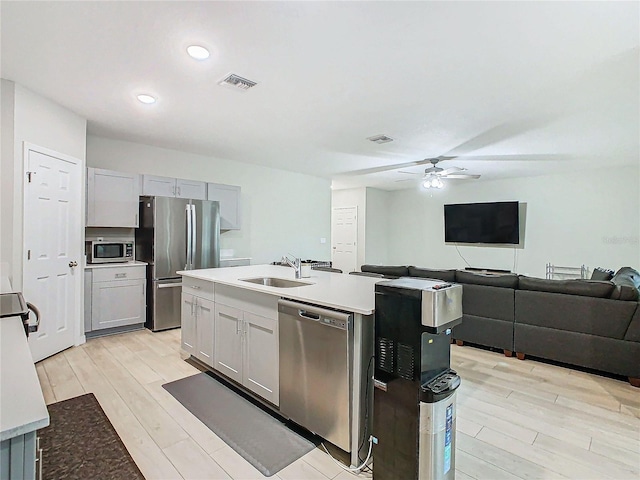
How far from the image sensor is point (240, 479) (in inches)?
71.6

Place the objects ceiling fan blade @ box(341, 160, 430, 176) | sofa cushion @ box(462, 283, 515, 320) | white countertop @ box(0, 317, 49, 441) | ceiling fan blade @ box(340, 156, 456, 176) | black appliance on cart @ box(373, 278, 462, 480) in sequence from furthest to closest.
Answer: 1. ceiling fan blade @ box(341, 160, 430, 176)
2. ceiling fan blade @ box(340, 156, 456, 176)
3. sofa cushion @ box(462, 283, 515, 320)
4. black appliance on cart @ box(373, 278, 462, 480)
5. white countertop @ box(0, 317, 49, 441)

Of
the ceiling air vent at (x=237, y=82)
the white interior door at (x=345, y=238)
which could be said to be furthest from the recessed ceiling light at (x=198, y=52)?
the white interior door at (x=345, y=238)

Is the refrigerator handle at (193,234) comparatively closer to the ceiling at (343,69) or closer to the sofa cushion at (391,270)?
the ceiling at (343,69)

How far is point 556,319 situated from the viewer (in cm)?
338

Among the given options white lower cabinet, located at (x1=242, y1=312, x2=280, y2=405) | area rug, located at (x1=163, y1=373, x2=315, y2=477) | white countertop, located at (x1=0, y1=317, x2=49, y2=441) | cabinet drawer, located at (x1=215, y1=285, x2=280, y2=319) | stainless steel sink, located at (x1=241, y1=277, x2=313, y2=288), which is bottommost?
area rug, located at (x1=163, y1=373, x2=315, y2=477)

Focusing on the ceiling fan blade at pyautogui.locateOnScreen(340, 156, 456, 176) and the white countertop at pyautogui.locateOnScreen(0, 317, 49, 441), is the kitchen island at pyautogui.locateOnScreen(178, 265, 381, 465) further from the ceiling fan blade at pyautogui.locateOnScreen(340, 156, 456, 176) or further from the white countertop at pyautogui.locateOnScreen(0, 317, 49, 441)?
the ceiling fan blade at pyautogui.locateOnScreen(340, 156, 456, 176)

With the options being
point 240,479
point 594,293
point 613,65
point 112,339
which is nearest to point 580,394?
point 594,293

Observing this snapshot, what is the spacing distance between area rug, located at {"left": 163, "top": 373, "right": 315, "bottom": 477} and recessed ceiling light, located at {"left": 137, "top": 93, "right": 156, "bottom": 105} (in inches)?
105

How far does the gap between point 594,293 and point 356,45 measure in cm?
316

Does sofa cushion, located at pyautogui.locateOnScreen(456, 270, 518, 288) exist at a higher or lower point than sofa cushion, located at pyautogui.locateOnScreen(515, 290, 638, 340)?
higher

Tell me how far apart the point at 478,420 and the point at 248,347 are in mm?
1773

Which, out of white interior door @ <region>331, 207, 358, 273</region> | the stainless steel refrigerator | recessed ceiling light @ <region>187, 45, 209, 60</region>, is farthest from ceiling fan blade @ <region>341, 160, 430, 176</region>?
recessed ceiling light @ <region>187, 45, 209, 60</region>

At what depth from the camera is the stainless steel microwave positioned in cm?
422

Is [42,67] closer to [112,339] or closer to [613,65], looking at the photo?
[112,339]
